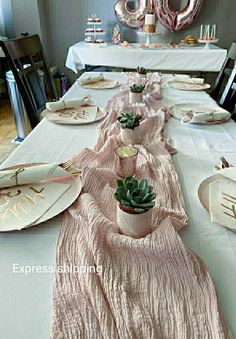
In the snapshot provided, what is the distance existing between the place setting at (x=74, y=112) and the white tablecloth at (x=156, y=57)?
2018 mm

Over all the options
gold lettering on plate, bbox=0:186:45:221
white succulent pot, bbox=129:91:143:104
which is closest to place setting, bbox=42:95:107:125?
white succulent pot, bbox=129:91:143:104

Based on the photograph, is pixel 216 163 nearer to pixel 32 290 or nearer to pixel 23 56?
pixel 32 290

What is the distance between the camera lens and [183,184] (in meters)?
0.80

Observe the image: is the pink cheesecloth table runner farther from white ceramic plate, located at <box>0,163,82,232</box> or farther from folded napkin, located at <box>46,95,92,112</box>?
folded napkin, located at <box>46,95,92,112</box>

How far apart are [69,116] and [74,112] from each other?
5cm

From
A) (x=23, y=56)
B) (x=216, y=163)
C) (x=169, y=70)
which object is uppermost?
(x=23, y=56)

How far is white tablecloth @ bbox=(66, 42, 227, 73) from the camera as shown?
313 cm

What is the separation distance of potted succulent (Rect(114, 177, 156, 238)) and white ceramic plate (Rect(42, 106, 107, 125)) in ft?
2.11

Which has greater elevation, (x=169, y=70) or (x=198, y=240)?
(x=198, y=240)

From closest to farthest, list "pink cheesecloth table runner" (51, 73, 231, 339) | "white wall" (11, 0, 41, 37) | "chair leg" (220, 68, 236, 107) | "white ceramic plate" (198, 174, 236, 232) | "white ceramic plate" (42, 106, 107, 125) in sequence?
"pink cheesecloth table runner" (51, 73, 231, 339), "white ceramic plate" (198, 174, 236, 232), "white ceramic plate" (42, 106, 107, 125), "chair leg" (220, 68, 236, 107), "white wall" (11, 0, 41, 37)

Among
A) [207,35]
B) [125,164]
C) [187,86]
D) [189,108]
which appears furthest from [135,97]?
[207,35]

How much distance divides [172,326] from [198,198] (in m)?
0.36

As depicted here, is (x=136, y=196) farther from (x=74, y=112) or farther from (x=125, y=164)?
(x=74, y=112)

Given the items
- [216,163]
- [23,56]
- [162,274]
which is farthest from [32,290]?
[23,56]
